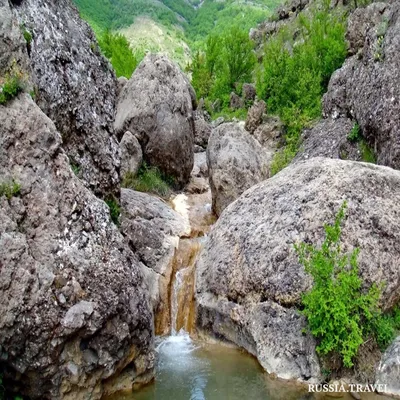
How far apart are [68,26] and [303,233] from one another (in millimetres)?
8278

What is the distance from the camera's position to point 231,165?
18.4m

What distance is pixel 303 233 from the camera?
39.8 feet

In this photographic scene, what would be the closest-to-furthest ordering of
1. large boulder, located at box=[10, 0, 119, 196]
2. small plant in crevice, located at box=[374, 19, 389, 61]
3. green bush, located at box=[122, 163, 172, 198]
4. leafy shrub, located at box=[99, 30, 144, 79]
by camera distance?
large boulder, located at box=[10, 0, 119, 196], small plant in crevice, located at box=[374, 19, 389, 61], green bush, located at box=[122, 163, 172, 198], leafy shrub, located at box=[99, 30, 144, 79]

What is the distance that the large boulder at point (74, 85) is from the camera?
11797 millimetres

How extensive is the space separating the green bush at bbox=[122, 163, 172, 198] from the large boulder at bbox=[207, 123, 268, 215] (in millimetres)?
2645

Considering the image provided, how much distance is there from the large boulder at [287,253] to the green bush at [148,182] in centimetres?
704

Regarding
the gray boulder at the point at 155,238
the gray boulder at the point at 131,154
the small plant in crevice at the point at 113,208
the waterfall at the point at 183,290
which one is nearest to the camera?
the small plant in crevice at the point at 113,208

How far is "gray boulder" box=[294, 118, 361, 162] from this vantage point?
20203 mm

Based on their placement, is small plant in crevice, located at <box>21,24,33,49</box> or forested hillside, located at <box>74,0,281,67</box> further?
forested hillside, located at <box>74,0,281,67</box>

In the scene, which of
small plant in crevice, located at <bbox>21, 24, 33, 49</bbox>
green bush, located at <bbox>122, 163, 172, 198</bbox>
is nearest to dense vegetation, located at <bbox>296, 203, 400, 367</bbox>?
small plant in crevice, located at <bbox>21, 24, 33, 49</bbox>

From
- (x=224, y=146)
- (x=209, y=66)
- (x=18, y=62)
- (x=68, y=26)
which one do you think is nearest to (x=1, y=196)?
(x=18, y=62)

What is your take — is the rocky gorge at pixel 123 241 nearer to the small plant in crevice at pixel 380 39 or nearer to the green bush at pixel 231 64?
the small plant in crevice at pixel 380 39

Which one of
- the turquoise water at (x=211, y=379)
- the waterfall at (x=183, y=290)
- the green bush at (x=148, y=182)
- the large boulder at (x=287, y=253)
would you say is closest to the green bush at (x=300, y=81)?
the green bush at (x=148, y=182)

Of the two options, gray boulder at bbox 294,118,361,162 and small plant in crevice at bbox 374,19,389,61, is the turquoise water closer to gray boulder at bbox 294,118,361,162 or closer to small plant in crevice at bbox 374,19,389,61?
gray boulder at bbox 294,118,361,162
